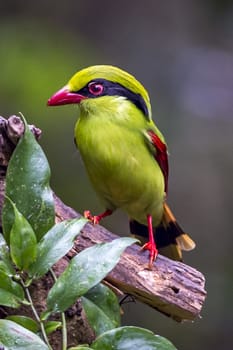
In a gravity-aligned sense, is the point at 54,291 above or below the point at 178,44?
above

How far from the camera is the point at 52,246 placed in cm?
242

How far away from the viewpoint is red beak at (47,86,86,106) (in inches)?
142

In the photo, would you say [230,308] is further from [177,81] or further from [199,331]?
[177,81]

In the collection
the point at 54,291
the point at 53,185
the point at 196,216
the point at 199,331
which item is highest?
the point at 54,291

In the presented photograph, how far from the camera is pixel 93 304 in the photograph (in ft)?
8.73

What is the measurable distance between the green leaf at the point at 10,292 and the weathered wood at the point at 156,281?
74 centimetres

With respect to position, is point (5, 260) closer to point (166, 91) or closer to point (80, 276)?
point (80, 276)

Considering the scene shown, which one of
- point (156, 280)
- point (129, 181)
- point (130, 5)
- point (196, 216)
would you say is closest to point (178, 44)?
point (130, 5)

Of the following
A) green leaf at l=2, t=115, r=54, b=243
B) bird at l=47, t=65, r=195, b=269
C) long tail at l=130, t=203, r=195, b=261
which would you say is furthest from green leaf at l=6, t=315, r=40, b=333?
long tail at l=130, t=203, r=195, b=261

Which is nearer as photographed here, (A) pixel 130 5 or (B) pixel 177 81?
(B) pixel 177 81

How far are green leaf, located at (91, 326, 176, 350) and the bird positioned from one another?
1204mm

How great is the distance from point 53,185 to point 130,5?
103 inches

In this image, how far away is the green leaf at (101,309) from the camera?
263cm

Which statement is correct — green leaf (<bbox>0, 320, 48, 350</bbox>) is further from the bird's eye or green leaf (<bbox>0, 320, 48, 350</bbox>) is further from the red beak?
the bird's eye
